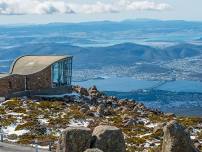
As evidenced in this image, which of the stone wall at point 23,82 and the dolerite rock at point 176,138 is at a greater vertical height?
the dolerite rock at point 176,138

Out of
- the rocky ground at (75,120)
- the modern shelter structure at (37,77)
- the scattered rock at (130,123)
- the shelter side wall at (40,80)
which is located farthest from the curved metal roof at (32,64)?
the scattered rock at (130,123)

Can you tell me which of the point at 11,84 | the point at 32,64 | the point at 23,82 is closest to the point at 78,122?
the point at 11,84

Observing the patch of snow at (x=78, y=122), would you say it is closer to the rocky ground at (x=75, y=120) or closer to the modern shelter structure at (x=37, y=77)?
the rocky ground at (x=75, y=120)

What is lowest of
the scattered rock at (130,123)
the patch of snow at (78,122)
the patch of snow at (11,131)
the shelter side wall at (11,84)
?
the scattered rock at (130,123)

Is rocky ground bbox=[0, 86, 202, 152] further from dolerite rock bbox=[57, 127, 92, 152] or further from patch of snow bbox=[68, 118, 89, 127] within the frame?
dolerite rock bbox=[57, 127, 92, 152]

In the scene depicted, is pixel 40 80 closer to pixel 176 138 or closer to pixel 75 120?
pixel 75 120

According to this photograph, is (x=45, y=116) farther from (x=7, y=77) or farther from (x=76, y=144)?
(x=76, y=144)

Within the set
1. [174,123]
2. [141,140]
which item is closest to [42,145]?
[141,140]
